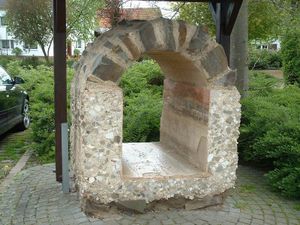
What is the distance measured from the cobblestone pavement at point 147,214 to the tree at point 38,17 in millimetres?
23756

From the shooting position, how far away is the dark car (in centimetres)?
917

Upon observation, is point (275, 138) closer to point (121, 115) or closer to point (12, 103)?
point (121, 115)

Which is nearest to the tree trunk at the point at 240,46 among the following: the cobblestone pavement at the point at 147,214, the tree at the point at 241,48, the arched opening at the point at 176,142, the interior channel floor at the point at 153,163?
the tree at the point at 241,48

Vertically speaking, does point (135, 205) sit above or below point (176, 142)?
below

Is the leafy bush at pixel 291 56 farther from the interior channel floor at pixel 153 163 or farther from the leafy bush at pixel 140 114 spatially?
the interior channel floor at pixel 153 163

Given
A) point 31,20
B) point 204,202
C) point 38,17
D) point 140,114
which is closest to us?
point 204,202

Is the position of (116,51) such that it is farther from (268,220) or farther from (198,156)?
(268,220)

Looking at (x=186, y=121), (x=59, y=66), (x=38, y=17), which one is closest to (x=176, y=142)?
(x=186, y=121)

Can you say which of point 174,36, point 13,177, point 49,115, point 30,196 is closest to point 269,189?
point 174,36

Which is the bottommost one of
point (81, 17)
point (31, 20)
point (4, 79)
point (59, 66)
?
point (4, 79)

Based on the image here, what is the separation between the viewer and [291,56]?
1480cm

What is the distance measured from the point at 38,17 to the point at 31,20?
728 mm

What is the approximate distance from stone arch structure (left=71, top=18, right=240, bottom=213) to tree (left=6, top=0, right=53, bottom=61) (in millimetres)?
24792

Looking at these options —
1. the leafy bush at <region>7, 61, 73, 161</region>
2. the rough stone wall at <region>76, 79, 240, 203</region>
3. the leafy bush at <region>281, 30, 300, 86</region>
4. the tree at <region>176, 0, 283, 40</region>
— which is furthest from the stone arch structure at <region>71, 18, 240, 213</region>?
the leafy bush at <region>281, 30, 300, 86</region>
